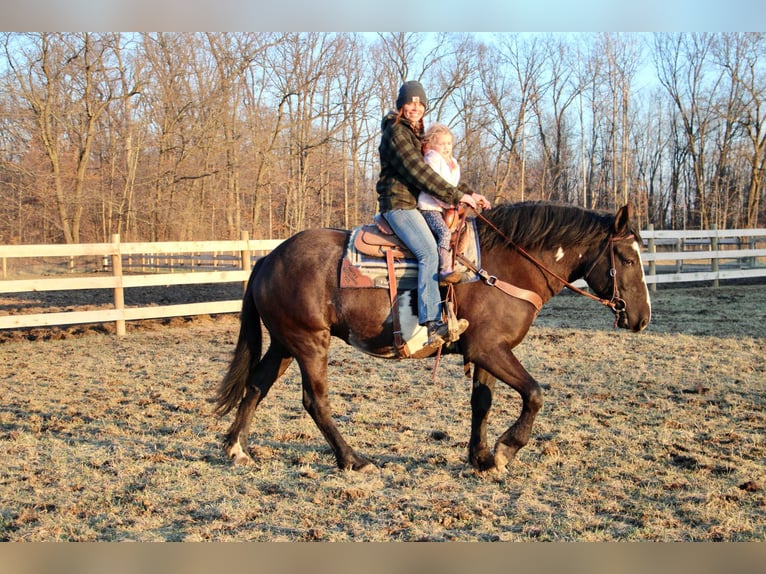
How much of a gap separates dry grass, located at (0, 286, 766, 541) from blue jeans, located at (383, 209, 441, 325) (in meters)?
1.19

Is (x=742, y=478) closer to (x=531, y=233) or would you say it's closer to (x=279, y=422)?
(x=531, y=233)

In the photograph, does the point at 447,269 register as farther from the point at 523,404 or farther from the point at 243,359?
the point at 243,359

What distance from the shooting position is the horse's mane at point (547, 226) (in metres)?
4.77

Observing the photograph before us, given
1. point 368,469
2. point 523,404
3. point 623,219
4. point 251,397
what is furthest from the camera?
point 251,397

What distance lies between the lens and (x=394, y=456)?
491cm

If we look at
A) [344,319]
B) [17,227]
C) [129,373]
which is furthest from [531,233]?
[17,227]

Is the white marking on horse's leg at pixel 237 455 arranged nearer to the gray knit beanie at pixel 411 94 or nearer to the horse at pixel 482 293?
the horse at pixel 482 293

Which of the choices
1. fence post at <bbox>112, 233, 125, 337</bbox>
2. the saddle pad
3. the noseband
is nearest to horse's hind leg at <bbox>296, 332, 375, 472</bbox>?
the saddle pad

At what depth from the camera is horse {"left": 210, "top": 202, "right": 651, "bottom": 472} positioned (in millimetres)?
4574

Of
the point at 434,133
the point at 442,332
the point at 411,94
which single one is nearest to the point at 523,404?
the point at 442,332

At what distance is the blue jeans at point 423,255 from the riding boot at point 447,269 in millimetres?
39

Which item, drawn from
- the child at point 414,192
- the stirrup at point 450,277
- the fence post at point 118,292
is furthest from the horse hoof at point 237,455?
the fence post at point 118,292

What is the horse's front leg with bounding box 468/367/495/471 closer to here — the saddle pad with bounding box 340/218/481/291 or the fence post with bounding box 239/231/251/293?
the saddle pad with bounding box 340/218/481/291

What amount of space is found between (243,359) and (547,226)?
2675mm
